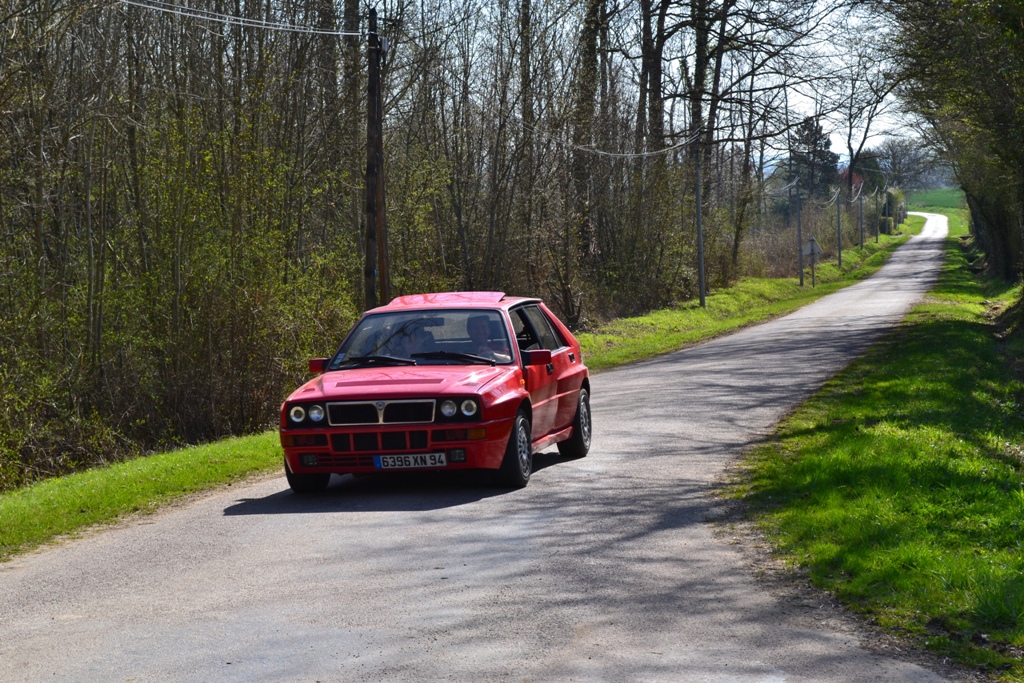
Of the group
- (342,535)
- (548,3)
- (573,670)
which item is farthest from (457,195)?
(573,670)

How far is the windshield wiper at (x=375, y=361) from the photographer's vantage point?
35.1ft

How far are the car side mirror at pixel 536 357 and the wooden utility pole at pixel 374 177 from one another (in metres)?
11.2

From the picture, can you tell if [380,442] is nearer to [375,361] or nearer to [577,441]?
[375,361]

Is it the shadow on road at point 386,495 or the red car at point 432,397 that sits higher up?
the red car at point 432,397

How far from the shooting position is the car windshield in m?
10.8

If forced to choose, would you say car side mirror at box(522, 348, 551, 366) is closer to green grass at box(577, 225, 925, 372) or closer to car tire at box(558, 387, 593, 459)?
car tire at box(558, 387, 593, 459)

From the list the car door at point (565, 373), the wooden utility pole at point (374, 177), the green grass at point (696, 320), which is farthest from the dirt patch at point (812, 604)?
the green grass at point (696, 320)

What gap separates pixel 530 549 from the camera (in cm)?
786

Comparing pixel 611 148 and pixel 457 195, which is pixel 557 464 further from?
pixel 611 148

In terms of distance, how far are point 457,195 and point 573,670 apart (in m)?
24.1

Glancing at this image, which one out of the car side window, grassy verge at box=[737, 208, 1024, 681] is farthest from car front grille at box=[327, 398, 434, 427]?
grassy verge at box=[737, 208, 1024, 681]

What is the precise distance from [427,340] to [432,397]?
4.51ft

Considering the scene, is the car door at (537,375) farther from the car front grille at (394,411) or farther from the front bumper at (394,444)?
the car front grille at (394,411)

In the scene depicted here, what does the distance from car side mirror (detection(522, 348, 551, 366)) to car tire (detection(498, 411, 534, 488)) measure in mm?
646
